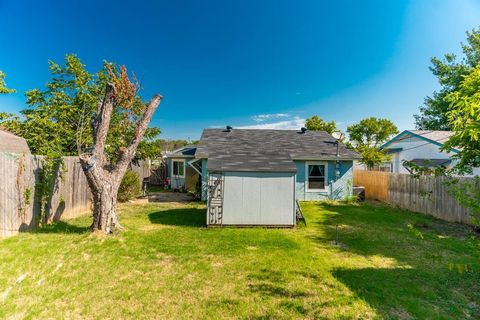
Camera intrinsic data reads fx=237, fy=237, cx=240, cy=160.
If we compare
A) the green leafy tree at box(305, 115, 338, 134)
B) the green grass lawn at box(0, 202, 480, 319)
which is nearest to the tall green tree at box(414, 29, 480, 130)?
the green leafy tree at box(305, 115, 338, 134)

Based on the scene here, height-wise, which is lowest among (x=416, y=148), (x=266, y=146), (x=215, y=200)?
(x=215, y=200)

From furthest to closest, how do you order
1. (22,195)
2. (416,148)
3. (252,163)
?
(416,148)
(252,163)
(22,195)

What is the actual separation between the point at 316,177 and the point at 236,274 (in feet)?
32.8

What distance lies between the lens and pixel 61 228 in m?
6.95

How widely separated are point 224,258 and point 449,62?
888 inches

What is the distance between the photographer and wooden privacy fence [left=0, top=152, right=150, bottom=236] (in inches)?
233

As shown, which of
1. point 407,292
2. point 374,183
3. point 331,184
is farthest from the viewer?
→ point 374,183

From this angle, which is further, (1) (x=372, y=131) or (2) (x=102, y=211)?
(1) (x=372, y=131)

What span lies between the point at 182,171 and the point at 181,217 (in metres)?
8.90

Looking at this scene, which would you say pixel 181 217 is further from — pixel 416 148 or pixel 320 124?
pixel 320 124

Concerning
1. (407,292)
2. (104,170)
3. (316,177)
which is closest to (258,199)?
(407,292)

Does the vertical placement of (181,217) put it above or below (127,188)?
below

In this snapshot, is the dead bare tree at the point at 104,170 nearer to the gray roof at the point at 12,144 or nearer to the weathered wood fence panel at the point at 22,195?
the weathered wood fence panel at the point at 22,195

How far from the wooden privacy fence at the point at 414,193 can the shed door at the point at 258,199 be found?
3692 millimetres
